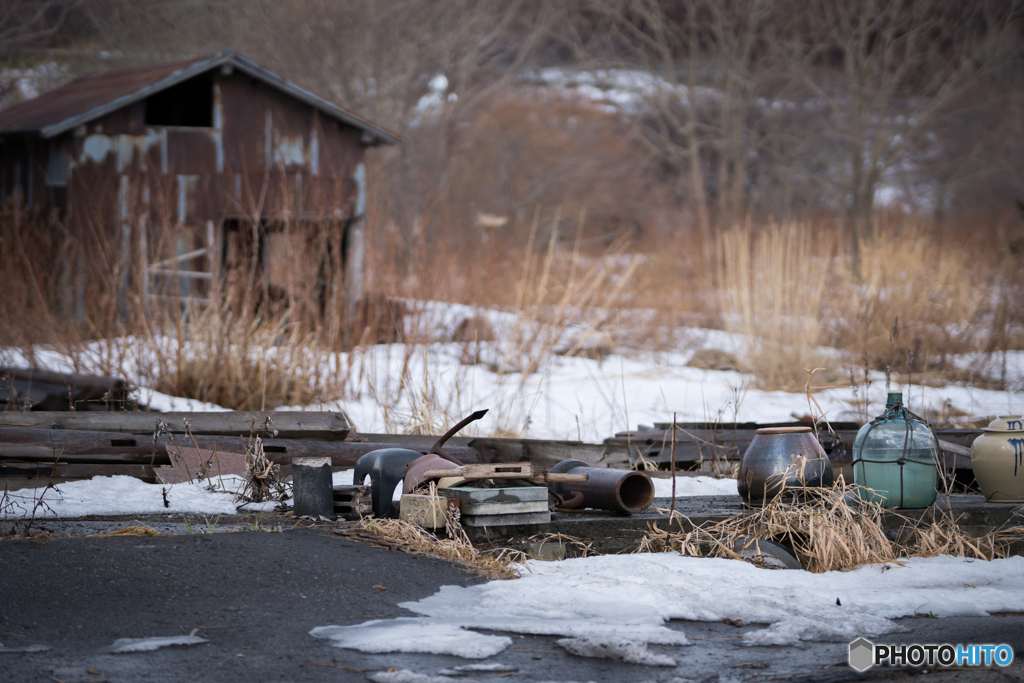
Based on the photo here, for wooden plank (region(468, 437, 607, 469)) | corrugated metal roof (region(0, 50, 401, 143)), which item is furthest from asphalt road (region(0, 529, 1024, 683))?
corrugated metal roof (region(0, 50, 401, 143))

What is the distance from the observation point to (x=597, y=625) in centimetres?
327

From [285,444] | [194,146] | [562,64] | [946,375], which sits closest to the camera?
[285,444]

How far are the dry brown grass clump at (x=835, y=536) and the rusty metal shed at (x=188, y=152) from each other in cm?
824

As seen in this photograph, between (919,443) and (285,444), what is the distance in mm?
3454

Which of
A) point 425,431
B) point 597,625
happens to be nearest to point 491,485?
point 597,625

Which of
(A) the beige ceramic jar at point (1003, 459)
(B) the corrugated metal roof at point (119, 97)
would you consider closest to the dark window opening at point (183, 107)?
(B) the corrugated metal roof at point (119, 97)

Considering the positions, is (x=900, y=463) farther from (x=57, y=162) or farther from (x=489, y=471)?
(x=57, y=162)

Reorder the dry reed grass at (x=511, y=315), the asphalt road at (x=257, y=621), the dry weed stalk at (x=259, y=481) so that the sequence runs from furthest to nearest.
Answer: the dry reed grass at (x=511, y=315) < the dry weed stalk at (x=259, y=481) < the asphalt road at (x=257, y=621)

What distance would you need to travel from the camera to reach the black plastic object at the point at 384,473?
15.2 feet

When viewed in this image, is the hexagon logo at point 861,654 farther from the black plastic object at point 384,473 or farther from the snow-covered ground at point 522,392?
the snow-covered ground at point 522,392

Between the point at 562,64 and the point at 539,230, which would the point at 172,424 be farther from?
the point at 562,64

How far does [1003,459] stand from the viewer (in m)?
4.77

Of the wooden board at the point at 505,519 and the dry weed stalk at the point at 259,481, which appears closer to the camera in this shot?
the wooden board at the point at 505,519

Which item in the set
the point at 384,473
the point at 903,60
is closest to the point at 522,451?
the point at 384,473
